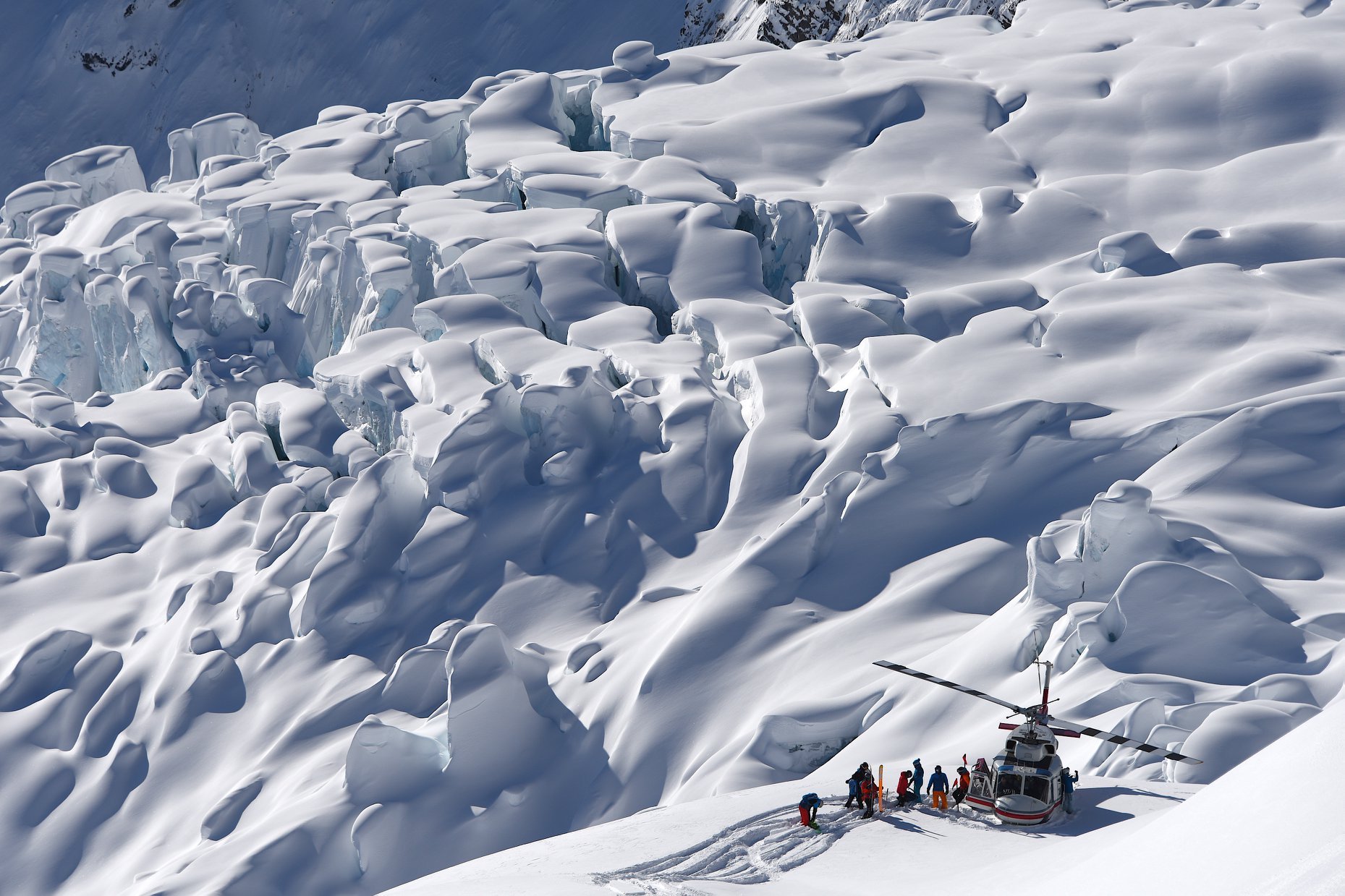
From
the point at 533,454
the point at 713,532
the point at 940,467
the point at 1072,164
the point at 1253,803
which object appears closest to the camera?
the point at 1253,803

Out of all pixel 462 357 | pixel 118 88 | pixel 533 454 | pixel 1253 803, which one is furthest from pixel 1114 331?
pixel 118 88

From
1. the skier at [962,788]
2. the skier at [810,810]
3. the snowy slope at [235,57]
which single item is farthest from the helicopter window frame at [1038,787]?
the snowy slope at [235,57]

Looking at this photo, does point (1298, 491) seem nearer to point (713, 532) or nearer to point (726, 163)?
point (713, 532)

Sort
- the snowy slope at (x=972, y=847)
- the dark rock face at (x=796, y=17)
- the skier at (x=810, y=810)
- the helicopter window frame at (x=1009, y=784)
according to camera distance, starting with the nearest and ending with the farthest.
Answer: the snowy slope at (x=972, y=847) < the helicopter window frame at (x=1009, y=784) < the skier at (x=810, y=810) < the dark rock face at (x=796, y=17)

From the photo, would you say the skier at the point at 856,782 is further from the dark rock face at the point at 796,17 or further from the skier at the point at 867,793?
the dark rock face at the point at 796,17

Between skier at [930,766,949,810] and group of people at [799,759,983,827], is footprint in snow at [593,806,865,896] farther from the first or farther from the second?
skier at [930,766,949,810]
